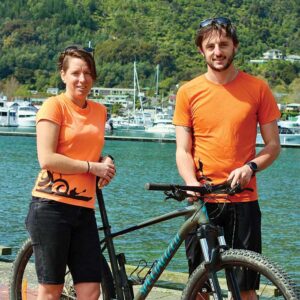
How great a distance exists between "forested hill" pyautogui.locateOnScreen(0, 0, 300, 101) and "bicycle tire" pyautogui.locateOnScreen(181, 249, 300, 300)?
453 ft

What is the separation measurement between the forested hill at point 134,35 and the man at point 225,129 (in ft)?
452

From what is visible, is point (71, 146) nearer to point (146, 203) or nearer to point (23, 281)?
point (23, 281)

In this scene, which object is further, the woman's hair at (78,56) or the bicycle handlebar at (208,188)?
the woman's hair at (78,56)

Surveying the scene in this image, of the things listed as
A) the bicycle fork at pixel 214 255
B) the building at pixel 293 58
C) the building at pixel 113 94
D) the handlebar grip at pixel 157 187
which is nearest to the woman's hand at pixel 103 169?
the handlebar grip at pixel 157 187

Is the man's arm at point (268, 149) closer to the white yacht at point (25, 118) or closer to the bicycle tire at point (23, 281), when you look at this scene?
the bicycle tire at point (23, 281)

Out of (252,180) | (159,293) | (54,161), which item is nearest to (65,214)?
(54,161)

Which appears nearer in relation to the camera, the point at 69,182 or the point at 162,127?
the point at 69,182

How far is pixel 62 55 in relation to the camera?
3.69m

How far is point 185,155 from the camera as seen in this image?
Result: 375 cm

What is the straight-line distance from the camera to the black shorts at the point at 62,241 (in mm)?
3564

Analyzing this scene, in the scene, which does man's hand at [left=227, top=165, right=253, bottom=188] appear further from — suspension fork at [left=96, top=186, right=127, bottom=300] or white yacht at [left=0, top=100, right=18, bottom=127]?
white yacht at [left=0, top=100, right=18, bottom=127]

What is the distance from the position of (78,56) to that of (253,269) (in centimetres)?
123

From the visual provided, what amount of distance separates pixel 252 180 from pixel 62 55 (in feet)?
3.38

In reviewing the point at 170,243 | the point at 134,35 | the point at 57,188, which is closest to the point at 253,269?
the point at 170,243
